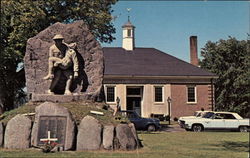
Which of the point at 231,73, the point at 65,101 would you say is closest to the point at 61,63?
the point at 65,101

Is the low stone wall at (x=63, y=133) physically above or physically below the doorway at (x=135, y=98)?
below

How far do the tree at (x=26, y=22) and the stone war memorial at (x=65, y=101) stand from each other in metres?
7.19

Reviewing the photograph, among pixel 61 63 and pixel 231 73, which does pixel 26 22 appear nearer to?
pixel 61 63

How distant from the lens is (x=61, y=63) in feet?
48.7

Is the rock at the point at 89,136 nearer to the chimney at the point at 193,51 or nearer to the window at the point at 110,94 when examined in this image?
the window at the point at 110,94

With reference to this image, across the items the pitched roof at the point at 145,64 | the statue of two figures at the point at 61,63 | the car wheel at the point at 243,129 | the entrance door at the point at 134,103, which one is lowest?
the car wheel at the point at 243,129

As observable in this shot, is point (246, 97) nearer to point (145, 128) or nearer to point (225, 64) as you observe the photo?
point (225, 64)

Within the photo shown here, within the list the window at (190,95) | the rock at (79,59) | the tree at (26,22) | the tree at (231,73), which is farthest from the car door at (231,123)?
the tree at (231,73)

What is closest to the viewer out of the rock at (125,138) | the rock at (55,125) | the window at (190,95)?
the rock at (55,125)

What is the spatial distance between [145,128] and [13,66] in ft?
32.9

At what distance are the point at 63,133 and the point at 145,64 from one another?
27.6 m

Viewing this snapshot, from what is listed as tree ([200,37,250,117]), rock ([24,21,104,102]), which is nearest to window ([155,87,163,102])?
tree ([200,37,250,117])

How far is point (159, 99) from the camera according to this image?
3822cm

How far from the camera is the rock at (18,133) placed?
12.4 metres
